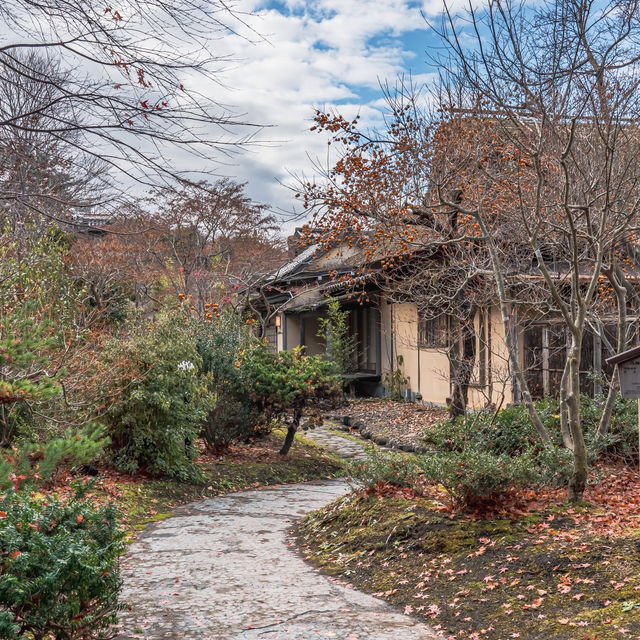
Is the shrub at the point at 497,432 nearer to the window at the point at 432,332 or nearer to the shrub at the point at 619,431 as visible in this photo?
the shrub at the point at 619,431

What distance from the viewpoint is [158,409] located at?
9898 millimetres

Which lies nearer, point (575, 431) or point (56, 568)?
point (56, 568)

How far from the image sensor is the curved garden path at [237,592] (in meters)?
4.56

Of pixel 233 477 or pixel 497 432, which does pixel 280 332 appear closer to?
pixel 233 477

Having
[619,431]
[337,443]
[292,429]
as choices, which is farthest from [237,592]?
[337,443]

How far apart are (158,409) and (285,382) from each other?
2.62m

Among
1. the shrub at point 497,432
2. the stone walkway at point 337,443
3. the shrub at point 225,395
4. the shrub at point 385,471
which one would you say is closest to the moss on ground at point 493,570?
the shrub at point 385,471

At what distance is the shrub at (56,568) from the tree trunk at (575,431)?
395cm

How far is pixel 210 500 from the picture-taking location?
973cm

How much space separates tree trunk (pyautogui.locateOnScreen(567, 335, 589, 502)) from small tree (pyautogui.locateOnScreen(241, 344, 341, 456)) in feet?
19.5

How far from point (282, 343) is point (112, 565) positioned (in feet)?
68.9

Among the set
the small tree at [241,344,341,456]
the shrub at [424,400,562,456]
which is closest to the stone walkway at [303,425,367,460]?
the small tree at [241,344,341,456]

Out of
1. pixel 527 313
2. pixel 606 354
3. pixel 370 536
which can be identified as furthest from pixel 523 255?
pixel 370 536

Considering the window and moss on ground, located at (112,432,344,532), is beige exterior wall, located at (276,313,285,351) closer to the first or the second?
the window
